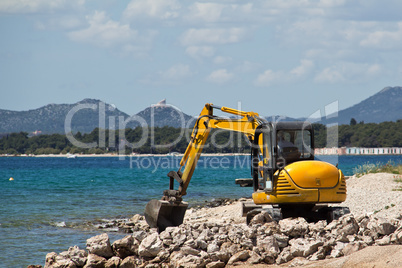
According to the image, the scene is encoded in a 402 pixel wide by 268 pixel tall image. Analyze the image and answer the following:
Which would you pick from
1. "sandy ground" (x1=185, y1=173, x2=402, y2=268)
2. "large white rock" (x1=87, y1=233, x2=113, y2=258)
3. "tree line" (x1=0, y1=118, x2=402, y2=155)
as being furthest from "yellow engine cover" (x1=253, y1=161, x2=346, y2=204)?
"tree line" (x1=0, y1=118, x2=402, y2=155)

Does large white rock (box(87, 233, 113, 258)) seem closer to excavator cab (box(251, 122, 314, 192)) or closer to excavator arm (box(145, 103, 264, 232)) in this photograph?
excavator arm (box(145, 103, 264, 232))

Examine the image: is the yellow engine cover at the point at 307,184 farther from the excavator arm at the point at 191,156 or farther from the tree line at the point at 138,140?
the tree line at the point at 138,140

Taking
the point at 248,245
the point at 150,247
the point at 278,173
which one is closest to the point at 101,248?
the point at 150,247

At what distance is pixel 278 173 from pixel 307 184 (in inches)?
28.1

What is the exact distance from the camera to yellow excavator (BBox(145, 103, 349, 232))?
13.1m

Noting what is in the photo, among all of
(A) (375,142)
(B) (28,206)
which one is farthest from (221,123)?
(A) (375,142)

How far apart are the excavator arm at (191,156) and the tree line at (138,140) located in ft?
352

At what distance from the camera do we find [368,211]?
1728 cm

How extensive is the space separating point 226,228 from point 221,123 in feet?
12.3

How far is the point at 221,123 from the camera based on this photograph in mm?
15617

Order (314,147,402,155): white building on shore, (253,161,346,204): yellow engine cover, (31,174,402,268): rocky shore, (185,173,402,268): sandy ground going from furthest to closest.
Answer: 1. (314,147,402,155): white building on shore
2. (253,161,346,204): yellow engine cover
3. (31,174,402,268): rocky shore
4. (185,173,402,268): sandy ground

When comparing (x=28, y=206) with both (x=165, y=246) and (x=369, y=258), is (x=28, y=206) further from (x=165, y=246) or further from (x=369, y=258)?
(x=369, y=258)

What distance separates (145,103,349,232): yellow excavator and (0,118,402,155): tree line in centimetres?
10758

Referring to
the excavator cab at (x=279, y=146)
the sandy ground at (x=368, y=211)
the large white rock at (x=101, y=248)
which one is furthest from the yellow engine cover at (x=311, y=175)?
the large white rock at (x=101, y=248)
